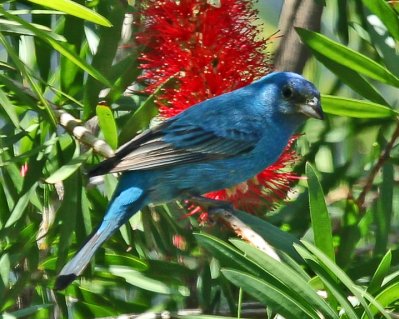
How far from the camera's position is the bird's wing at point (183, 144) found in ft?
8.13

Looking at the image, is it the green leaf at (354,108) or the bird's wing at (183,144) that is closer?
the green leaf at (354,108)

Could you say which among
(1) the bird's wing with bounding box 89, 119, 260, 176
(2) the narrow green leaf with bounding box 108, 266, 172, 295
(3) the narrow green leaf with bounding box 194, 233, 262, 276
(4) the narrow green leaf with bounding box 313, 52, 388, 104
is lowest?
(2) the narrow green leaf with bounding box 108, 266, 172, 295

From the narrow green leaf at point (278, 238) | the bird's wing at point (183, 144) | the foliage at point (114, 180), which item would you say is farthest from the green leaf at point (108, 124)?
the narrow green leaf at point (278, 238)

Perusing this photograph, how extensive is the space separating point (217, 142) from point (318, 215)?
40.5 inches

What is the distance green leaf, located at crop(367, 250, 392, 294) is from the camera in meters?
1.66

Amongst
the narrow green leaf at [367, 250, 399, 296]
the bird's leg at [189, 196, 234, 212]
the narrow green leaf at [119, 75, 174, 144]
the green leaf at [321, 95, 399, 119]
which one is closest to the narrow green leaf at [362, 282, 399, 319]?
the narrow green leaf at [367, 250, 399, 296]

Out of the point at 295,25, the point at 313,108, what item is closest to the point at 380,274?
the point at 313,108

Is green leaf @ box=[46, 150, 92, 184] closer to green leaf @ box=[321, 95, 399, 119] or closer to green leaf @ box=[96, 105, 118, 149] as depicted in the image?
green leaf @ box=[96, 105, 118, 149]

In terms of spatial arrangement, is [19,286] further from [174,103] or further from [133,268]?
[174,103]

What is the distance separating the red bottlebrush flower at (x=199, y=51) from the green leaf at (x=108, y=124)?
210mm

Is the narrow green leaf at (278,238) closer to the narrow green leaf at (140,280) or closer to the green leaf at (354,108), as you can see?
the green leaf at (354,108)

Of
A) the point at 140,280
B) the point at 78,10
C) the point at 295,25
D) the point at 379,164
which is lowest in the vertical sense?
the point at 140,280

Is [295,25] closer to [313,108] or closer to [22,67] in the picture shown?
[313,108]

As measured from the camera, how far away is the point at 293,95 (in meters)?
2.68
